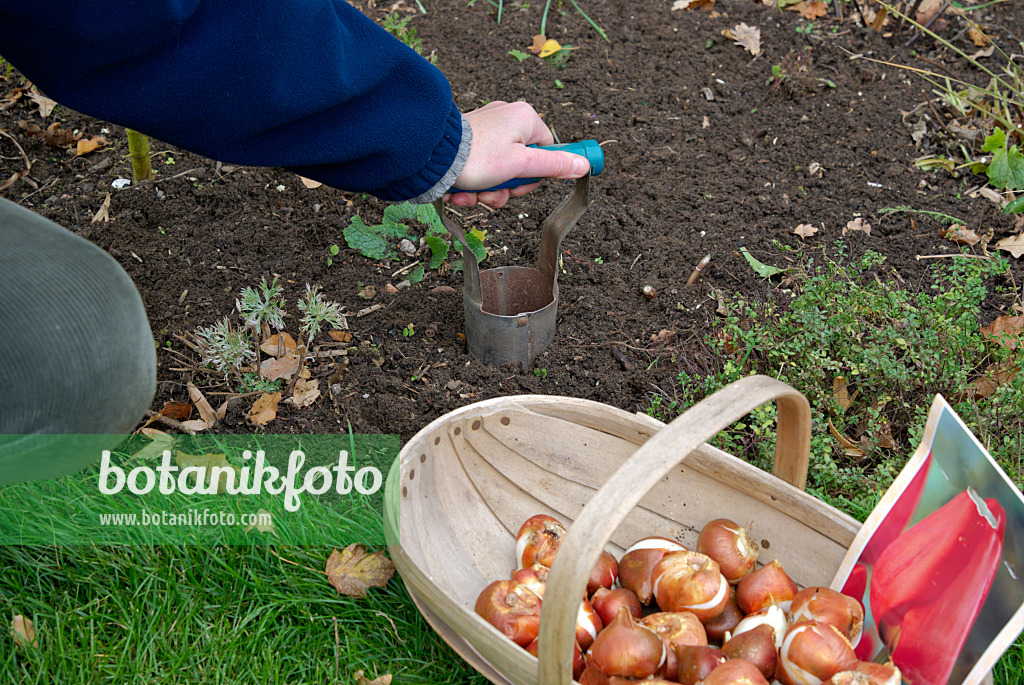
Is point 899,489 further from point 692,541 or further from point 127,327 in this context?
point 127,327

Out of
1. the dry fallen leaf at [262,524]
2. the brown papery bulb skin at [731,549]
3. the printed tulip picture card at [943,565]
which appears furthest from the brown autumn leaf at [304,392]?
the printed tulip picture card at [943,565]

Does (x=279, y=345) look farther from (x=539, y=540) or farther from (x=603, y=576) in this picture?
(x=603, y=576)

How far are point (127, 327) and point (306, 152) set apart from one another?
522 mm

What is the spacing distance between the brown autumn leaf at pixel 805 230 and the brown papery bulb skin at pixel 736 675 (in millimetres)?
1636

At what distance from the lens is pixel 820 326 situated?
1.96 meters

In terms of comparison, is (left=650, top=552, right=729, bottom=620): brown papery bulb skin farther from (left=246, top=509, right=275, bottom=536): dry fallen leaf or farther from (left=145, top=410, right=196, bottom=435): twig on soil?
(left=145, top=410, right=196, bottom=435): twig on soil

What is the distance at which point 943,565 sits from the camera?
1290 mm

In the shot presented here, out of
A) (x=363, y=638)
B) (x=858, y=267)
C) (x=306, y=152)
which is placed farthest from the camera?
(x=858, y=267)

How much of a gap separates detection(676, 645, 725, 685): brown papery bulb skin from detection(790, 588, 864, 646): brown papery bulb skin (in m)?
0.16

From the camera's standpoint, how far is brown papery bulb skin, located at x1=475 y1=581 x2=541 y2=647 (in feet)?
4.28

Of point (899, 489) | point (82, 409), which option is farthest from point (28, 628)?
point (899, 489)

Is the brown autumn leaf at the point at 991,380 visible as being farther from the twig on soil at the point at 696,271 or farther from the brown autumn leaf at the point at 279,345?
the brown autumn leaf at the point at 279,345

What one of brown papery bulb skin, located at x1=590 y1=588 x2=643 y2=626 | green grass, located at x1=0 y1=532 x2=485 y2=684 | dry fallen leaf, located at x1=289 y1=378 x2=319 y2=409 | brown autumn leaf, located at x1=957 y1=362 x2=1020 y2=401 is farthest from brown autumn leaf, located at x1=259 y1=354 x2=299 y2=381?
brown autumn leaf, located at x1=957 y1=362 x2=1020 y2=401

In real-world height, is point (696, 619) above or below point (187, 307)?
above
